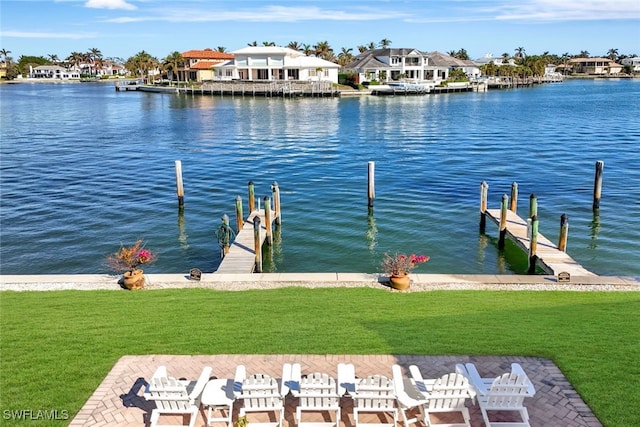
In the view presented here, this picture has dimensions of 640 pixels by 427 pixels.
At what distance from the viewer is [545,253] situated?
2048 cm

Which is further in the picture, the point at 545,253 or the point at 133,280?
the point at 545,253

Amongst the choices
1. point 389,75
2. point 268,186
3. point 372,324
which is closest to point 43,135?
point 268,186

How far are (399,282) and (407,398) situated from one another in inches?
263

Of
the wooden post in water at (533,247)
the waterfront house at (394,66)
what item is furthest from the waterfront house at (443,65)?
the wooden post in water at (533,247)

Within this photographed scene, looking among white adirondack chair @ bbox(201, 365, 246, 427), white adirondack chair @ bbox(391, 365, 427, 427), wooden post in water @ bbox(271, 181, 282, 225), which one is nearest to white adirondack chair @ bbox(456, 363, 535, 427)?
white adirondack chair @ bbox(391, 365, 427, 427)

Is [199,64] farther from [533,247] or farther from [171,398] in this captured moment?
[171,398]

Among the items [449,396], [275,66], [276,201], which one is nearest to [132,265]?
[449,396]

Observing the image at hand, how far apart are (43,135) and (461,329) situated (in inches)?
2406

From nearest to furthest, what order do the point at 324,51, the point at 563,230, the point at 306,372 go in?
1. the point at 306,372
2. the point at 563,230
3. the point at 324,51

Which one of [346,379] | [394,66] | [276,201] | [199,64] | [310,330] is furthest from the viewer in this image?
[199,64]

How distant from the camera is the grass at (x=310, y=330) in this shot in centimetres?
1012

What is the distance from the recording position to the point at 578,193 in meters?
33.5

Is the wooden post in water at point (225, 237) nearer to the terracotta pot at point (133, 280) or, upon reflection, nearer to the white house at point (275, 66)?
the terracotta pot at point (133, 280)

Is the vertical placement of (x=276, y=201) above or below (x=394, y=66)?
below
